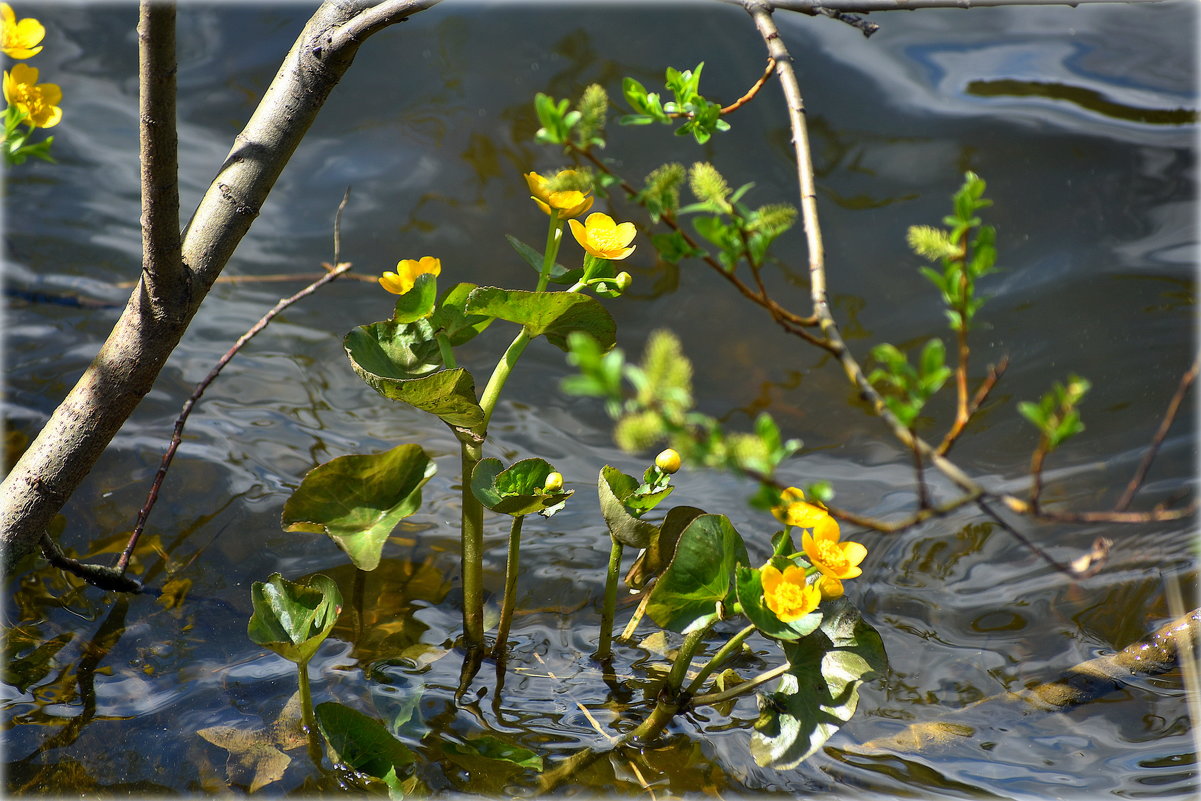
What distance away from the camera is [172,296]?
1.19 metres

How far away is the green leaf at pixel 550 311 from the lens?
114 centimetres

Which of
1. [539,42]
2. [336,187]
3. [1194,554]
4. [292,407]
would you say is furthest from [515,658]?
[539,42]

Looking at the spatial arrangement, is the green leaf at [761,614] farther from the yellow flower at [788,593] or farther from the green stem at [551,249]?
the green stem at [551,249]

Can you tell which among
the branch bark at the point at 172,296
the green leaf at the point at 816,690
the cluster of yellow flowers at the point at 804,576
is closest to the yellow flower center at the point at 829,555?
the cluster of yellow flowers at the point at 804,576

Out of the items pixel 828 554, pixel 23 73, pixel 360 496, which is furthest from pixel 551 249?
pixel 23 73

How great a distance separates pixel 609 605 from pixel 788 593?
0.37m

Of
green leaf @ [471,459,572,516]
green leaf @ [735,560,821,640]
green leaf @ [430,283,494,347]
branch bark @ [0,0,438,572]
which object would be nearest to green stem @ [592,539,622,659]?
green leaf @ [471,459,572,516]

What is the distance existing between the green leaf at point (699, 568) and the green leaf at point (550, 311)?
289 mm

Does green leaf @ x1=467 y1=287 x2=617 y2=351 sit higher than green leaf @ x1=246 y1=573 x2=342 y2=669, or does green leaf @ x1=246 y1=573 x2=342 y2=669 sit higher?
green leaf @ x1=467 y1=287 x2=617 y2=351

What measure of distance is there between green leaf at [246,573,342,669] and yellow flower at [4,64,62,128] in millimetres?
901

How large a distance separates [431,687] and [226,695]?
1.01 ft

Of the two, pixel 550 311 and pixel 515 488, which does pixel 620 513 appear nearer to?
pixel 515 488

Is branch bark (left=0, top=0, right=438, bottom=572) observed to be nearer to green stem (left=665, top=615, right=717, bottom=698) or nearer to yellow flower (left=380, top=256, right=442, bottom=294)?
yellow flower (left=380, top=256, right=442, bottom=294)

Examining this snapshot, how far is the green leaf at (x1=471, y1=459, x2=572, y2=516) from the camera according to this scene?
1.18m
